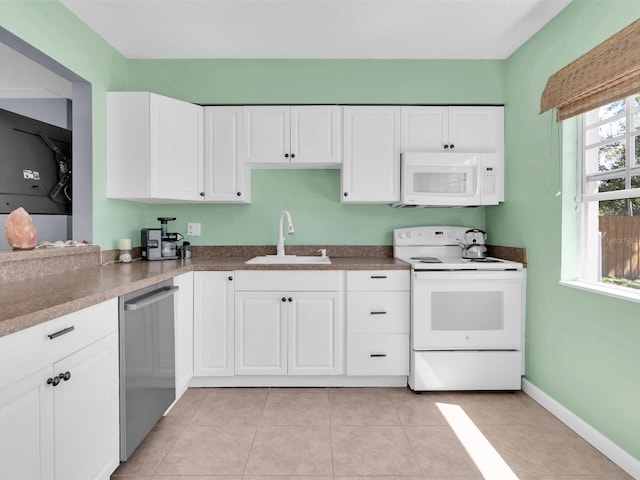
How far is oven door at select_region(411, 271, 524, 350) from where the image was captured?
2.53 metres

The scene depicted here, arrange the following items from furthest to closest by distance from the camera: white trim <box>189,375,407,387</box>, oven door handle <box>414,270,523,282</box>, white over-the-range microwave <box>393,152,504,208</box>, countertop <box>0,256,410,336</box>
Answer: white over-the-range microwave <box>393,152,504,208</box>
white trim <box>189,375,407,387</box>
oven door handle <box>414,270,523,282</box>
countertop <box>0,256,410,336</box>

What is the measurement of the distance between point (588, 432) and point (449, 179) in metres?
1.75

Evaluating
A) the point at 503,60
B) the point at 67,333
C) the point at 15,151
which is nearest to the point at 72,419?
the point at 67,333

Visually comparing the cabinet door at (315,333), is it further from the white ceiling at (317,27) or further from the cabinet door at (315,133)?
the white ceiling at (317,27)

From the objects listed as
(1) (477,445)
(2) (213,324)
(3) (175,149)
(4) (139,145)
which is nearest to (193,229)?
(3) (175,149)

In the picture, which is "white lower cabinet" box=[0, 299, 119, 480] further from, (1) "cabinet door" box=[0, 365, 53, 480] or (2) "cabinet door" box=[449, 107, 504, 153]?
(2) "cabinet door" box=[449, 107, 504, 153]

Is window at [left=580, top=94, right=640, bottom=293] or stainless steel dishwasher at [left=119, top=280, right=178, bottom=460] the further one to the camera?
window at [left=580, top=94, right=640, bottom=293]

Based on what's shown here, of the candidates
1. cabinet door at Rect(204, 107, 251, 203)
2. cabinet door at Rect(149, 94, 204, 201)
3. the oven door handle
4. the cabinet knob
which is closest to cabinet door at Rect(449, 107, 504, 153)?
the oven door handle

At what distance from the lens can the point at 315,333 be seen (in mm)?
2592

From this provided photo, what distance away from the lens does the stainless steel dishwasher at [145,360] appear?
66.2 inches

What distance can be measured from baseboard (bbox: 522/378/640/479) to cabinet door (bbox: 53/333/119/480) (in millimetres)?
2312

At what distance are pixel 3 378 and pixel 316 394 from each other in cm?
186

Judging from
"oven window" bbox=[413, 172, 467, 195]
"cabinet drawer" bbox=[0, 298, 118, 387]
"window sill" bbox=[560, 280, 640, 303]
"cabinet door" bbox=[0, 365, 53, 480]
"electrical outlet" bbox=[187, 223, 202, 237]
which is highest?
"oven window" bbox=[413, 172, 467, 195]

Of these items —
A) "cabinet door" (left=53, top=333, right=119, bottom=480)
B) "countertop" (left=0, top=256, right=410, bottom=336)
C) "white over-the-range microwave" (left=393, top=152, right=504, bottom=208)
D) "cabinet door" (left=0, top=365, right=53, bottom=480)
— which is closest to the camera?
"cabinet door" (left=0, top=365, right=53, bottom=480)
